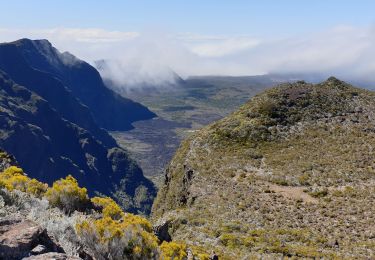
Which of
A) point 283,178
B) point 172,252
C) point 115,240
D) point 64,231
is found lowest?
point 283,178

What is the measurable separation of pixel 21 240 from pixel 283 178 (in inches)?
1684

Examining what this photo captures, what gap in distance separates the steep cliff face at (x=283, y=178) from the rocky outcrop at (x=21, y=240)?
74.7 ft

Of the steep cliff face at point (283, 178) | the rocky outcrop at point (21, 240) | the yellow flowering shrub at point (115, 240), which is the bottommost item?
the steep cliff face at point (283, 178)

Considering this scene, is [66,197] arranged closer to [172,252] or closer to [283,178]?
[172,252]

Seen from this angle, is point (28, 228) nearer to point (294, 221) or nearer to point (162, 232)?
point (162, 232)

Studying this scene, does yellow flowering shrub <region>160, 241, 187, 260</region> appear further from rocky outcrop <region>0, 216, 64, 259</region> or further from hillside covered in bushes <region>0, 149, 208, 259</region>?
rocky outcrop <region>0, 216, 64, 259</region>

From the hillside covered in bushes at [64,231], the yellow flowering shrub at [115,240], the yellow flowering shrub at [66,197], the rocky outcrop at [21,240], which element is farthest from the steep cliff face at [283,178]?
the rocky outcrop at [21,240]

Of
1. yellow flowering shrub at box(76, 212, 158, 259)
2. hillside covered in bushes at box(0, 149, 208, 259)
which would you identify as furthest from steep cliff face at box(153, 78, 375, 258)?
yellow flowering shrub at box(76, 212, 158, 259)

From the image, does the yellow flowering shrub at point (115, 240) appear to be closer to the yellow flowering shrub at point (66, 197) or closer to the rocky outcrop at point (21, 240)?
the rocky outcrop at point (21, 240)

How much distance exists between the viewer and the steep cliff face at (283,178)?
36969 millimetres

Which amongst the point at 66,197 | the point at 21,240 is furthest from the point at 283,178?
the point at 21,240

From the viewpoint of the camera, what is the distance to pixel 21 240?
41.0 ft

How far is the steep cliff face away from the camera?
37.0 metres

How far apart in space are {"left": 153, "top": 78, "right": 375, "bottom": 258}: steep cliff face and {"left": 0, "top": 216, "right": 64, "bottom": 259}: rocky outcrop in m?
22.8
